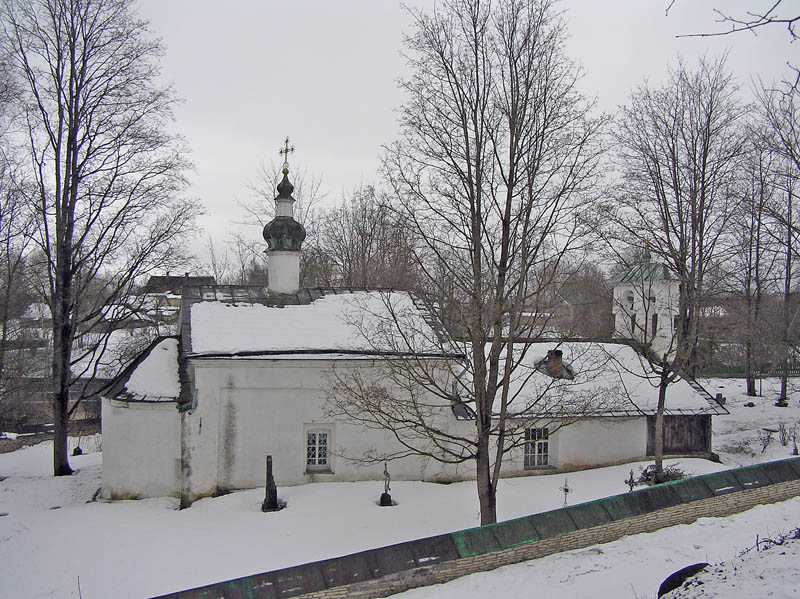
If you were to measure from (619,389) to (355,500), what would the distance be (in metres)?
8.88

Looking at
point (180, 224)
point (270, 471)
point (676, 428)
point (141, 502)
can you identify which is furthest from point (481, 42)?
point (676, 428)

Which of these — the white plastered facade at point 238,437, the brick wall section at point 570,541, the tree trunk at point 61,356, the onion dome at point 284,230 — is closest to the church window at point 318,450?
the white plastered facade at point 238,437

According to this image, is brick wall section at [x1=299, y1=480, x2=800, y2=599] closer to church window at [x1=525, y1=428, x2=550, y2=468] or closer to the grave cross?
the grave cross

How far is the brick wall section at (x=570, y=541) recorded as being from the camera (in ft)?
22.9

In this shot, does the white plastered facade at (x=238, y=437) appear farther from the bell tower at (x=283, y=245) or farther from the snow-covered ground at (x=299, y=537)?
the bell tower at (x=283, y=245)

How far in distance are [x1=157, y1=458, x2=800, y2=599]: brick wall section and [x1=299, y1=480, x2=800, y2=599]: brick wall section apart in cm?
1

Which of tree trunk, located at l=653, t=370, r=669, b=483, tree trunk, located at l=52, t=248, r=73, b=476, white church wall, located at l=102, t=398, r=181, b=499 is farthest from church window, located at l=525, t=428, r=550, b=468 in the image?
tree trunk, located at l=52, t=248, r=73, b=476

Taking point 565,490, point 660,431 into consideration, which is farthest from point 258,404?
point 660,431

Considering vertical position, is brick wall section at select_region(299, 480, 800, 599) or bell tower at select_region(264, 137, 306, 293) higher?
bell tower at select_region(264, 137, 306, 293)

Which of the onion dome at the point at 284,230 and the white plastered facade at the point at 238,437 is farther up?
the onion dome at the point at 284,230

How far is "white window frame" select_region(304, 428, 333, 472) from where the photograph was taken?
13.7m

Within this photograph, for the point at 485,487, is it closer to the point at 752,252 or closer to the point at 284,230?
the point at 284,230

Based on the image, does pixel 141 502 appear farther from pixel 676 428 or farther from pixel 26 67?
pixel 676 428

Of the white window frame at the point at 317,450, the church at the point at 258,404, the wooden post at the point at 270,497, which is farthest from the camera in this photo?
the white window frame at the point at 317,450
